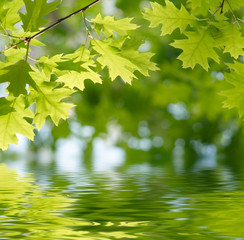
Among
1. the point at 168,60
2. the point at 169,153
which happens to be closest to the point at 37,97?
the point at 168,60

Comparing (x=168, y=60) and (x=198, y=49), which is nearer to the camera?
(x=198, y=49)

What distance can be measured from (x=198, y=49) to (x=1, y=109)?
0.74 m

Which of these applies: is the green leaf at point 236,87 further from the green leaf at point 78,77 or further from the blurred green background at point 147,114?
the blurred green background at point 147,114

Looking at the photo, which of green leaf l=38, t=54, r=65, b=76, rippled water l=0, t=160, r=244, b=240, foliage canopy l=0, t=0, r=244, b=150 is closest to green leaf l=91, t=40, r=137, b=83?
foliage canopy l=0, t=0, r=244, b=150

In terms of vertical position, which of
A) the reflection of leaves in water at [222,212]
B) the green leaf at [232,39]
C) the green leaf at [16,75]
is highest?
the green leaf at [232,39]

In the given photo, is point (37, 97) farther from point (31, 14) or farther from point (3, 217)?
point (3, 217)

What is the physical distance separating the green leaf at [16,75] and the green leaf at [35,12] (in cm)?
14

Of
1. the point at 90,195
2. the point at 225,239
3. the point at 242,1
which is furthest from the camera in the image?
the point at 90,195

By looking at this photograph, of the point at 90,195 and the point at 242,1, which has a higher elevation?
the point at 242,1

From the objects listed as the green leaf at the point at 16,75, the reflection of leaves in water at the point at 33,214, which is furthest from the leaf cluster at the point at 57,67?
the reflection of leaves in water at the point at 33,214

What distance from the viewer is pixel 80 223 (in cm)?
125

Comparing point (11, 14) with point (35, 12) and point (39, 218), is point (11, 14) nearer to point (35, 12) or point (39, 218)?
point (35, 12)

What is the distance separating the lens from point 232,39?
1.57 metres

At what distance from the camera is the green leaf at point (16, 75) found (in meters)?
1.42
